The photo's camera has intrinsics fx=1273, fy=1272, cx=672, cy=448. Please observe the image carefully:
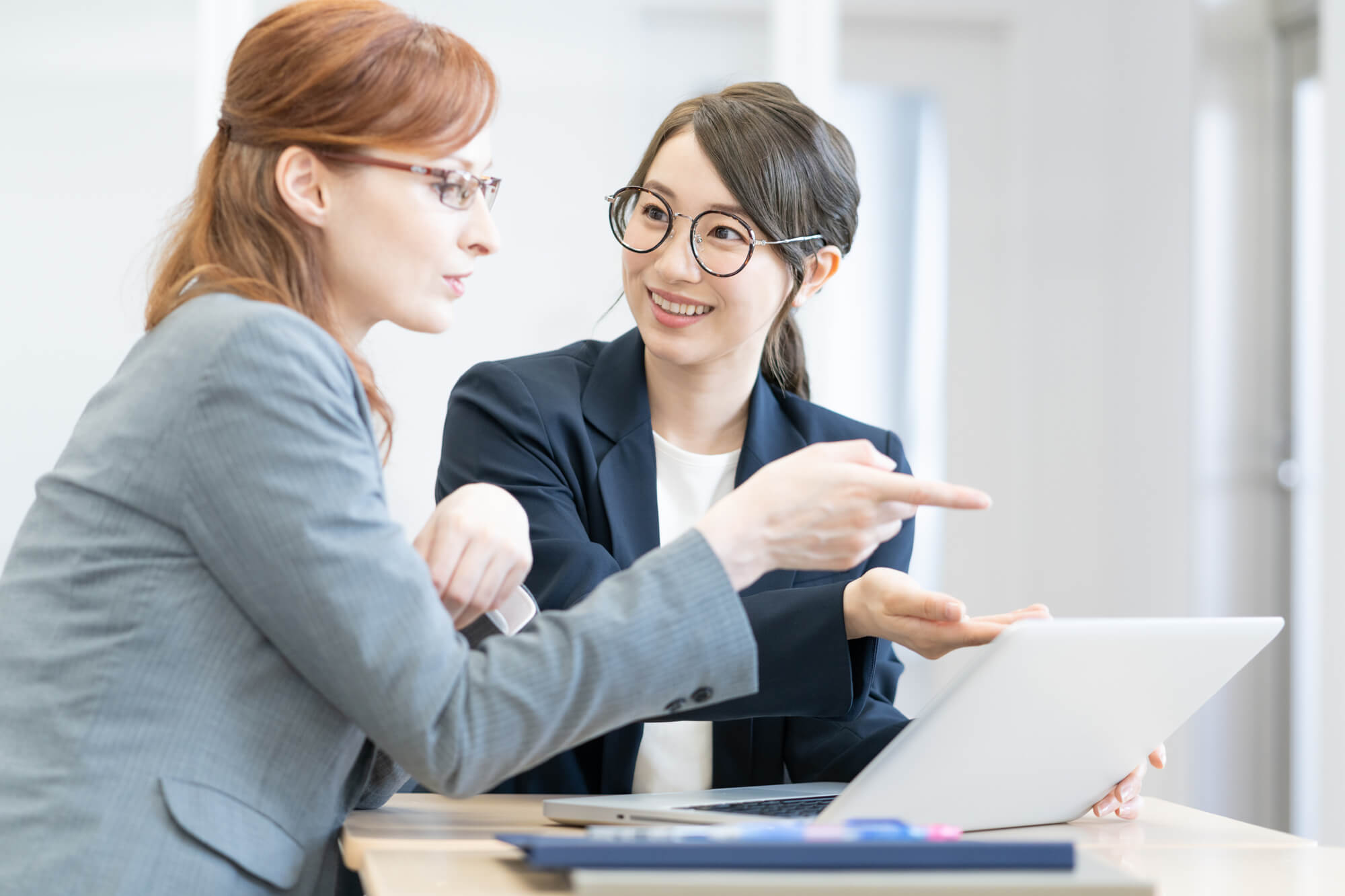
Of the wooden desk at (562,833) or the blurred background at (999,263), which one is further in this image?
the blurred background at (999,263)

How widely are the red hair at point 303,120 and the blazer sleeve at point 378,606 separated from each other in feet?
0.47

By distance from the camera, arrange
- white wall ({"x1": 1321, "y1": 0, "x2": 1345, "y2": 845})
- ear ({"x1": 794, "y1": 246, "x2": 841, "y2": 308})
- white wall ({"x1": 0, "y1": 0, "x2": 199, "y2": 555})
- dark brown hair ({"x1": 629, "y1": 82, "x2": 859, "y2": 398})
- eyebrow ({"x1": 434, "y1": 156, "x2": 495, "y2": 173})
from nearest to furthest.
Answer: eyebrow ({"x1": 434, "y1": 156, "x2": 495, "y2": 173})
dark brown hair ({"x1": 629, "y1": 82, "x2": 859, "y2": 398})
ear ({"x1": 794, "y1": 246, "x2": 841, "y2": 308})
white wall ({"x1": 0, "y1": 0, "x2": 199, "y2": 555})
white wall ({"x1": 1321, "y1": 0, "x2": 1345, "y2": 845})

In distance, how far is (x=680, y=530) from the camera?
64.0 inches

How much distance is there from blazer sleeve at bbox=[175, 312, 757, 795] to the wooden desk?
0.22 feet

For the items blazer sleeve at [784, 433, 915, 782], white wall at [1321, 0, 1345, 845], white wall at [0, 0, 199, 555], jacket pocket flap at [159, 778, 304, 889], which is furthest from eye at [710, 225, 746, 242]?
white wall at [1321, 0, 1345, 845]

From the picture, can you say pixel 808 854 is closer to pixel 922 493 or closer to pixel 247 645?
pixel 922 493

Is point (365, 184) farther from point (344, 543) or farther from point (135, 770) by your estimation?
point (135, 770)

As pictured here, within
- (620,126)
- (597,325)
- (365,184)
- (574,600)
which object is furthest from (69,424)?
(365,184)

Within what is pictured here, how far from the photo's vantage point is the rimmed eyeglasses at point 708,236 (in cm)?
160

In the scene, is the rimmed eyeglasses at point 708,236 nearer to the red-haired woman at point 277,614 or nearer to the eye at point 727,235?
the eye at point 727,235

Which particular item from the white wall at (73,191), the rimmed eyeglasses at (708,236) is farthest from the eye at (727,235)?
the white wall at (73,191)

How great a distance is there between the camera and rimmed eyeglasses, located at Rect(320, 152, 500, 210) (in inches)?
41.6

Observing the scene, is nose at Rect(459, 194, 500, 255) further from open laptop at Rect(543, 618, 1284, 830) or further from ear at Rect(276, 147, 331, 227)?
open laptop at Rect(543, 618, 1284, 830)

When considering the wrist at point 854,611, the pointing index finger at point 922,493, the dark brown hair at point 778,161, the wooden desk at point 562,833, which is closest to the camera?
the wooden desk at point 562,833
